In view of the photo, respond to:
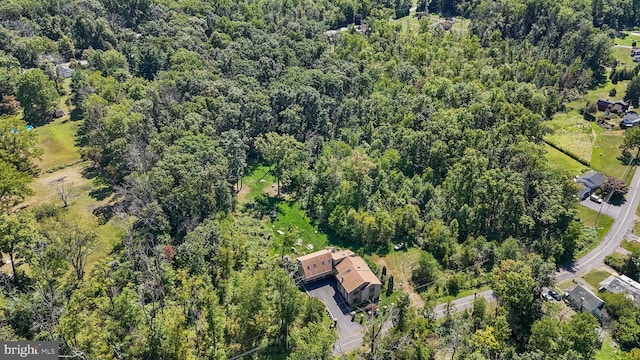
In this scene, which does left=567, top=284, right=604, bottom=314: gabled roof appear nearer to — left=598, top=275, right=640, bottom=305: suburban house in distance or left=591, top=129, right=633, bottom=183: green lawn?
left=598, top=275, right=640, bottom=305: suburban house in distance

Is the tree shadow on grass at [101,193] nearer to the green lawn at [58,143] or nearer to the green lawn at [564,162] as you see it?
the green lawn at [58,143]

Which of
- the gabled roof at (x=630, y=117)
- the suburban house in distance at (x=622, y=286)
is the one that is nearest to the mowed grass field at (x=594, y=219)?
the suburban house in distance at (x=622, y=286)

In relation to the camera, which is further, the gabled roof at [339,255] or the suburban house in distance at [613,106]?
the suburban house in distance at [613,106]

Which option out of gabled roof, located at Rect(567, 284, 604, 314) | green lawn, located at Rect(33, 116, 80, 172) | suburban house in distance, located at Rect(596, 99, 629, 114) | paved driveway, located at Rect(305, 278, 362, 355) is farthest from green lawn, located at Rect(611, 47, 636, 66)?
green lawn, located at Rect(33, 116, 80, 172)

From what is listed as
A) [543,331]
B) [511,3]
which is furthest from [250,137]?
[511,3]

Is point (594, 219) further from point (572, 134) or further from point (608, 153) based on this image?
point (572, 134)

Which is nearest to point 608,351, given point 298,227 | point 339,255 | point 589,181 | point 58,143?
point 339,255
